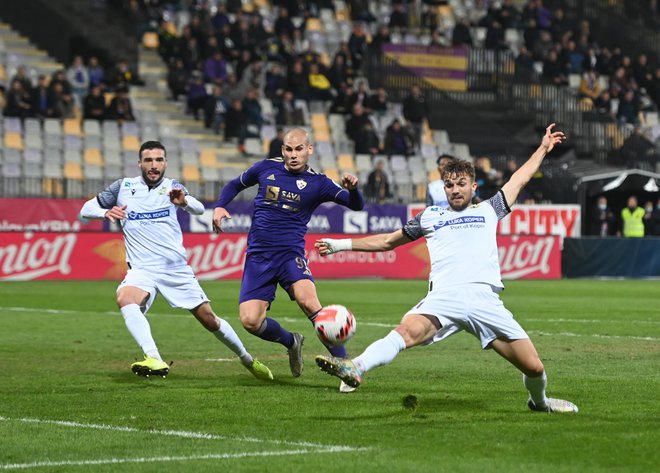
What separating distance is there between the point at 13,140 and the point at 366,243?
942 inches

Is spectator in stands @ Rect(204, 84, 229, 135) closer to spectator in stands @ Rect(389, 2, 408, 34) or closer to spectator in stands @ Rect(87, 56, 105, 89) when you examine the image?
spectator in stands @ Rect(87, 56, 105, 89)

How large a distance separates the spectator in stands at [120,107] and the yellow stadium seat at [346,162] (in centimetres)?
583

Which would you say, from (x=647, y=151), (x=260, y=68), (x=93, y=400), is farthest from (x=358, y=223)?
(x=93, y=400)

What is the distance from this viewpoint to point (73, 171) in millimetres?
32156

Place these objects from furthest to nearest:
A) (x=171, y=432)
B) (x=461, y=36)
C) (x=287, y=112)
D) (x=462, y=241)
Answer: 1. (x=461, y=36)
2. (x=287, y=112)
3. (x=462, y=241)
4. (x=171, y=432)

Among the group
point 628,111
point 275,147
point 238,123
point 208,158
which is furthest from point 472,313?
point 628,111

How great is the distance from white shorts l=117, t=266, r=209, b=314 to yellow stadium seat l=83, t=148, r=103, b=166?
20.7 metres

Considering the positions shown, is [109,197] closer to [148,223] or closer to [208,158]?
[148,223]

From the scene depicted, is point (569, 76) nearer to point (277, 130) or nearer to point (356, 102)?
point (356, 102)

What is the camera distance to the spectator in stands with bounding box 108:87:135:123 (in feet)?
110

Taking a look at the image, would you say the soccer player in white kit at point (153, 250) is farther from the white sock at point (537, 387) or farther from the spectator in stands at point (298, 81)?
the spectator in stands at point (298, 81)

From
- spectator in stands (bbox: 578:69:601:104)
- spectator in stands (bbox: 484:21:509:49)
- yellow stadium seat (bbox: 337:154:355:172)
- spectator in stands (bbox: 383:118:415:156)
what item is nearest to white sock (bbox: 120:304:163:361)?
yellow stadium seat (bbox: 337:154:355:172)

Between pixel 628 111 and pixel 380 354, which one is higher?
pixel 628 111

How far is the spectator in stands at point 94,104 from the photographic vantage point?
110ft
